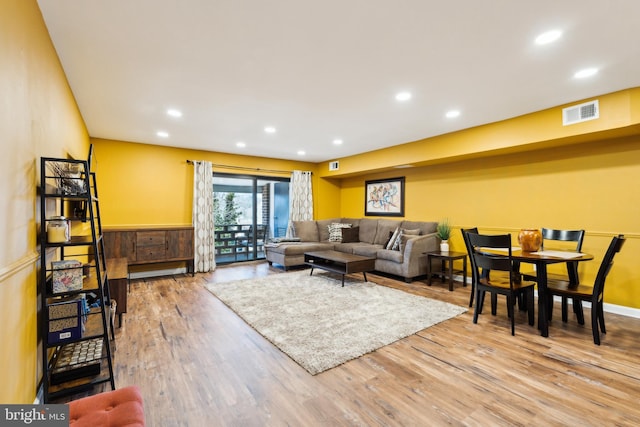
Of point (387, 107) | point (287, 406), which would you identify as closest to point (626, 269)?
point (387, 107)

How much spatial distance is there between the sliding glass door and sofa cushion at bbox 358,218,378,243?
6.20 feet

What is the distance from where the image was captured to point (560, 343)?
2.69 meters

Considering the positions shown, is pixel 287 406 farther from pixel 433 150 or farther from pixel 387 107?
pixel 433 150

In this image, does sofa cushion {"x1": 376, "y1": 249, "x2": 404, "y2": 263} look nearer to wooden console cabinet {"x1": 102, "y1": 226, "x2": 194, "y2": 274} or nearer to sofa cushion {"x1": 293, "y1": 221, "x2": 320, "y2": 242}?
sofa cushion {"x1": 293, "y1": 221, "x2": 320, "y2": 242}

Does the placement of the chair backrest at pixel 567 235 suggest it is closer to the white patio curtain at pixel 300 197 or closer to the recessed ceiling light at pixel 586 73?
the recessed ceiling light at pixel 586 73

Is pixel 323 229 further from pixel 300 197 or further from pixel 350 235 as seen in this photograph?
pixel 300 197

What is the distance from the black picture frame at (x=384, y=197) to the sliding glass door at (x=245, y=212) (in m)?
2.01

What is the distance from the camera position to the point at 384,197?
21.9 ft

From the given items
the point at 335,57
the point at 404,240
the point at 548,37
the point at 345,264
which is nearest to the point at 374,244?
the point at 404,240

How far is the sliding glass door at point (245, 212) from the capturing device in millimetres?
6449

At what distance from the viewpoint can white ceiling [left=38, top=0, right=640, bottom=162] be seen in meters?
1.89

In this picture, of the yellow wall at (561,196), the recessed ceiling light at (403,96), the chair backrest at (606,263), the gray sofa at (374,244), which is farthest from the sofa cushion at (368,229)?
the chair backrest at (606,263)

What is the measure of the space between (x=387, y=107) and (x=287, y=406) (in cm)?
322

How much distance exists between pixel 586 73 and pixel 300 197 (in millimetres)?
5502
